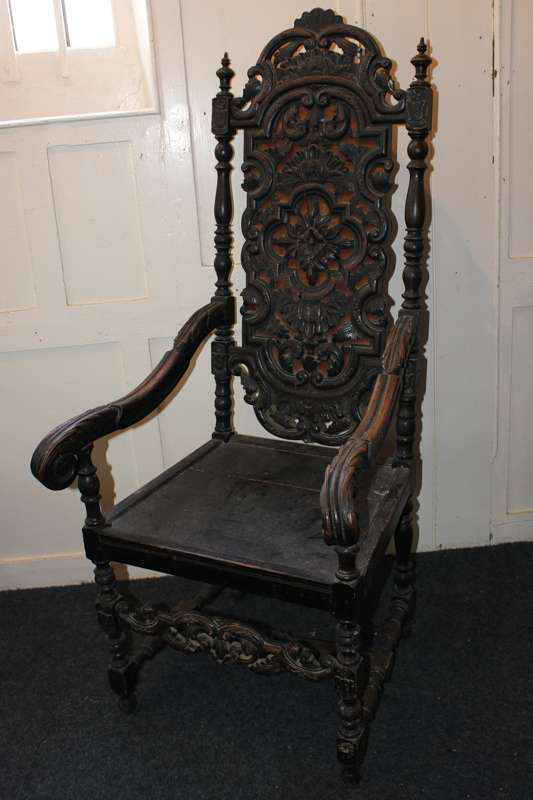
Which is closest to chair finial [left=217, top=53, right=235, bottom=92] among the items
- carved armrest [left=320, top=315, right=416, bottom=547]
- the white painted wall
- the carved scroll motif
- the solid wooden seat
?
the white painted wall

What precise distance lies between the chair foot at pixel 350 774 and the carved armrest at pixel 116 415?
90 centimetres

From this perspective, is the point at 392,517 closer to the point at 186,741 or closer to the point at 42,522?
the point at 186,741

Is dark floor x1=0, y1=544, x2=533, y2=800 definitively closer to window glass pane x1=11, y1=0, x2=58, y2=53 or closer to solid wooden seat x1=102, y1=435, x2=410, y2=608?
solid wooden seat x1=102, y1=435, x2=410, y2=608

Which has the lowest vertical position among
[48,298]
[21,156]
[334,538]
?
[334,538]

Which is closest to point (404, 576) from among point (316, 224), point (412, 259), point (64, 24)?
point (412, 259)

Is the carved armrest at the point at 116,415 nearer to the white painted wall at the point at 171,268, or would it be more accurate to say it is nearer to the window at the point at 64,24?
the white painted wall at the point at 171,268

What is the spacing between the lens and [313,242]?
1.59 m

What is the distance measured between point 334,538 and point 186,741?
0.81 metres

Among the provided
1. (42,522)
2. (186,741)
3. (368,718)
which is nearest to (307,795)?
(368,718)

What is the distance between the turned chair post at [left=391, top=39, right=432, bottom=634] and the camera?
1410 mm

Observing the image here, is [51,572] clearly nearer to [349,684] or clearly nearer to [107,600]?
[107,600]

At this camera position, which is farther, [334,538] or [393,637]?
[393,637]

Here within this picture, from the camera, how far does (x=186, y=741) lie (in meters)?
1.50

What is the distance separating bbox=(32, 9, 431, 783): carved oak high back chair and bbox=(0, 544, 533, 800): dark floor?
4.6 inches
